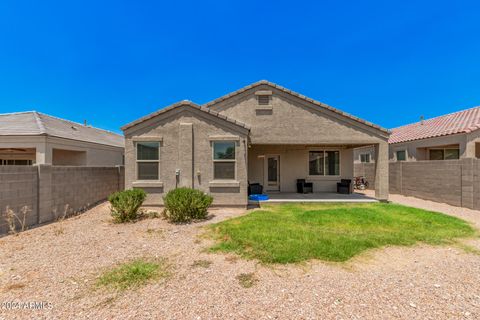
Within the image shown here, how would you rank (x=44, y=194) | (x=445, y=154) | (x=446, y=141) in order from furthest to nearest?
Answer: (x=445, y=154) < (x=446, y=141) < (x=44, y=194)

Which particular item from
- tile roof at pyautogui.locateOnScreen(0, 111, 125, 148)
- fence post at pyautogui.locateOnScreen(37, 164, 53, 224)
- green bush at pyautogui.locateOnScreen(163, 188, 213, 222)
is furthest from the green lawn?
tile roof at pyautogui.locateOnScreen(0, 111, 125, 148)

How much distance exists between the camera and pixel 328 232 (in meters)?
6.74

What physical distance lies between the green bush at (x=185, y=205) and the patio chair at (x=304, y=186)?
7.81m

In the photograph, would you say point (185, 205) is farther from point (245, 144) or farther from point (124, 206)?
point (245, 144)

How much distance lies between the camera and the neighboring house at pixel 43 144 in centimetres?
1332

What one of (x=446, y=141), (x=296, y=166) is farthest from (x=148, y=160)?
(x=446, y=141)

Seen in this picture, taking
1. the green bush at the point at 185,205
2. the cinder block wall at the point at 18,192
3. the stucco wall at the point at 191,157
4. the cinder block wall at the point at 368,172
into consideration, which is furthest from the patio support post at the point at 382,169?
the cinder block wall at the point at 18,192

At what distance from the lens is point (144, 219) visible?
28.2ft

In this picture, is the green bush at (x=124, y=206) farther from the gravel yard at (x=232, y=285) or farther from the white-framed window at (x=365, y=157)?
the white-framed window at (x=365, y=157)

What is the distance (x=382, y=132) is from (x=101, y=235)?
13.2 metres

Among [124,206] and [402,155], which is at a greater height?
[402,155]

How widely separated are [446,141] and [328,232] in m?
13.1

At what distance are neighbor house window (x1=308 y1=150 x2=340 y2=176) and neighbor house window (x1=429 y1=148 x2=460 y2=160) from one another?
760cm

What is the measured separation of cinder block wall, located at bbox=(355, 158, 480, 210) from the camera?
10578 mm
